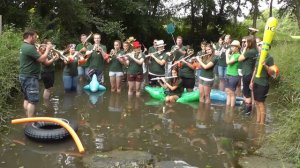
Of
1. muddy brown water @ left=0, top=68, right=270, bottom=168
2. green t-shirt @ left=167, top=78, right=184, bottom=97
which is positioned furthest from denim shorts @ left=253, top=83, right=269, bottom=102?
green t-shirt @ left=167, top=78, right=184, bottom=97

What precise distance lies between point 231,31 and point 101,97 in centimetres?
2028

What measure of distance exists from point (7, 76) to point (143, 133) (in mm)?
3524

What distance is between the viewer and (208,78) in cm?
926

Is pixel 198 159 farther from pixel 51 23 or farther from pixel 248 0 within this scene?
pixel 248 0

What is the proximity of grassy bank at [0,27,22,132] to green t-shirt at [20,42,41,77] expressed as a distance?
105 centimetres

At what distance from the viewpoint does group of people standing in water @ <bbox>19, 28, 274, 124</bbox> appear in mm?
7316

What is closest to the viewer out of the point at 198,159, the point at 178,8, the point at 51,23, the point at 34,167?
the point at 34,167

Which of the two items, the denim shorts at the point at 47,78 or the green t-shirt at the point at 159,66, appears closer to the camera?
the denim shorts at the point at 47,78

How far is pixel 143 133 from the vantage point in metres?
7.39

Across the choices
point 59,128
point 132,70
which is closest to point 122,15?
point 132,70

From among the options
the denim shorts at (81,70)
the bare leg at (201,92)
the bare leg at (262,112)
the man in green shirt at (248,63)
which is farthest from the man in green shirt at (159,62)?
the bare leg at (262,112)

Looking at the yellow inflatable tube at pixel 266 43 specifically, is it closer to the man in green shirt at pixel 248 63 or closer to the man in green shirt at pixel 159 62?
the man in green shirt at pixel 248 63

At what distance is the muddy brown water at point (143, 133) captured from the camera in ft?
20.0

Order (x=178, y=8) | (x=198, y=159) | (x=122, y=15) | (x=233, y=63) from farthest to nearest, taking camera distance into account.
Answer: (x=178, y=8) → (x=122, y=15) → (x=233, y=63) → (x=198, y=159)
